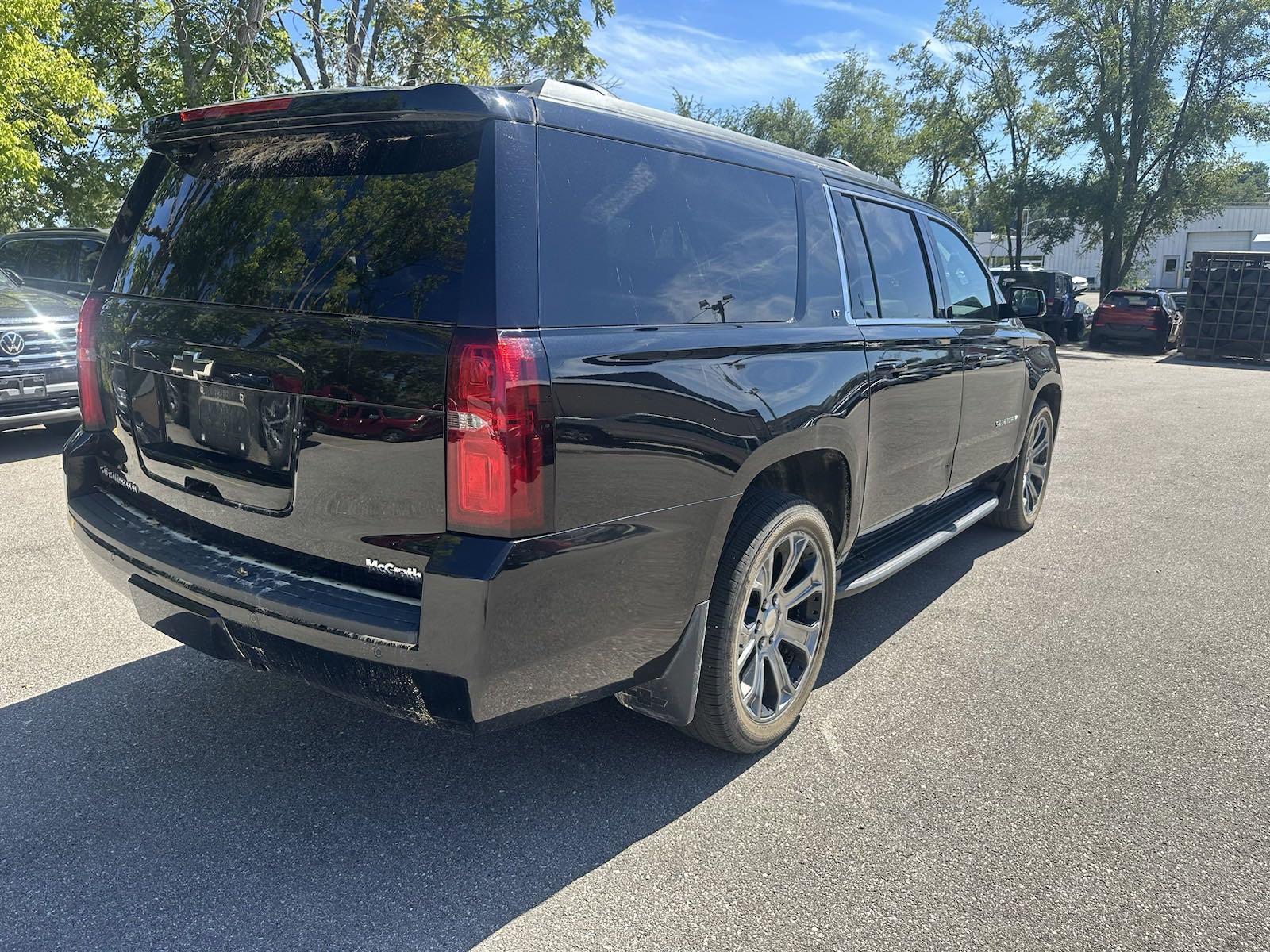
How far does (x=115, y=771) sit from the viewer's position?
288 cm

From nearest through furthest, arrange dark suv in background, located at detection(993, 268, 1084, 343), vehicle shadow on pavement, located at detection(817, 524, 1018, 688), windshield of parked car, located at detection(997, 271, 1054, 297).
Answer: vehicle shadow on pavement, located at detection(817, 524, 1018, 688) → windshield of parked car, located at detection(997, 271, 1054, 297) → dark suv in background, located at detection(993, 268, 1084, 343)

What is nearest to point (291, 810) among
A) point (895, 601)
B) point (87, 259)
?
point (895, 601)

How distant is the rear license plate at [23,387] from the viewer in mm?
6711

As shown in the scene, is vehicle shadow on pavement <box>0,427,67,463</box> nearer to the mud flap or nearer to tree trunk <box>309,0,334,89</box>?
the mud flap

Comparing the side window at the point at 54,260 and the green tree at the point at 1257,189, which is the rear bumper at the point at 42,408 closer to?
the side window at the point at 54,260

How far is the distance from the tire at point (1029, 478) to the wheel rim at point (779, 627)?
266 cm

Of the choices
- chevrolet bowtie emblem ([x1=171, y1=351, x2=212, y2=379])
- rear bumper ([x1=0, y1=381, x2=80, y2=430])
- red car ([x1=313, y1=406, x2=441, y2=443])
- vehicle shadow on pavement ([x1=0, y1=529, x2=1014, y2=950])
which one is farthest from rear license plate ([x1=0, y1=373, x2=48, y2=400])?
red car ([x1=313, y1=406, x2=441, y2=443])

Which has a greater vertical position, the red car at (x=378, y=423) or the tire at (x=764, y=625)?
the red car at (x=378, y=423)

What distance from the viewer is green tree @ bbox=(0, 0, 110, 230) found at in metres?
12.5

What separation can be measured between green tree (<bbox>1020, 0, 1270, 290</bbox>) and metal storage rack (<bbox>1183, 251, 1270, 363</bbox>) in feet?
20.2

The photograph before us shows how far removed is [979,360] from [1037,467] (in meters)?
1.74

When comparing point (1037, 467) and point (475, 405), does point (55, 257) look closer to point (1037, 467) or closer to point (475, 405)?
point (1037, 467)

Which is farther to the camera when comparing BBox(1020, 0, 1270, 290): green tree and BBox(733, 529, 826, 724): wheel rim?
BBox(1020, 0, 1270, 290): green tree

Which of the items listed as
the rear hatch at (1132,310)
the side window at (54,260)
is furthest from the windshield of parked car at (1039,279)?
the side window at (54,260)
